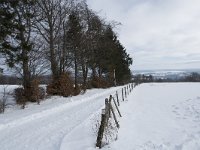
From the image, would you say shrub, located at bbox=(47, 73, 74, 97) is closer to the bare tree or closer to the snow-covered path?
the bare tree

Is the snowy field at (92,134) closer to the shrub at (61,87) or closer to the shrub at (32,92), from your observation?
the shrub at (32,92)

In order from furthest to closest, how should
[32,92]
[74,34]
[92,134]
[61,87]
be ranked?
[74,34] → [61,87] → [32,92] → [92,134]

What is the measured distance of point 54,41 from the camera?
35156 mm

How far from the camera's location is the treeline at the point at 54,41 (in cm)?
2138

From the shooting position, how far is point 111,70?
6044 centimetres

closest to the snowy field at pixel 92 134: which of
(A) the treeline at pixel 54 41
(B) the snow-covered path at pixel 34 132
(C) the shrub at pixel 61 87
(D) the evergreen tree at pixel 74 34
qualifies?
(B) the snow-covered path at pixel 34 132

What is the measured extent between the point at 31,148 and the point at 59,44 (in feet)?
87.4

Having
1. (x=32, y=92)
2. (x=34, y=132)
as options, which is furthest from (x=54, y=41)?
(x=34, y=132)

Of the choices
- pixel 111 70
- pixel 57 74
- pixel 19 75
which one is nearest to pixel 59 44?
pixel 57 74

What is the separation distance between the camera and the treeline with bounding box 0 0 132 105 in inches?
842

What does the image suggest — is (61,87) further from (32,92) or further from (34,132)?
(34,132)

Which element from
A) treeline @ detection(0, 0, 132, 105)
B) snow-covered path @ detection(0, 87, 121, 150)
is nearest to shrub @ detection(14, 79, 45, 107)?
treeline @ detection(0, 0, 132, 105)

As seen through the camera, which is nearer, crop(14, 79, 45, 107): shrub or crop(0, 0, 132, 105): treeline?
crop(0, 0, 132, 105): treeline

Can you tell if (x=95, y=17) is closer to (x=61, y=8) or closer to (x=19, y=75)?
(x=61, y=8)
